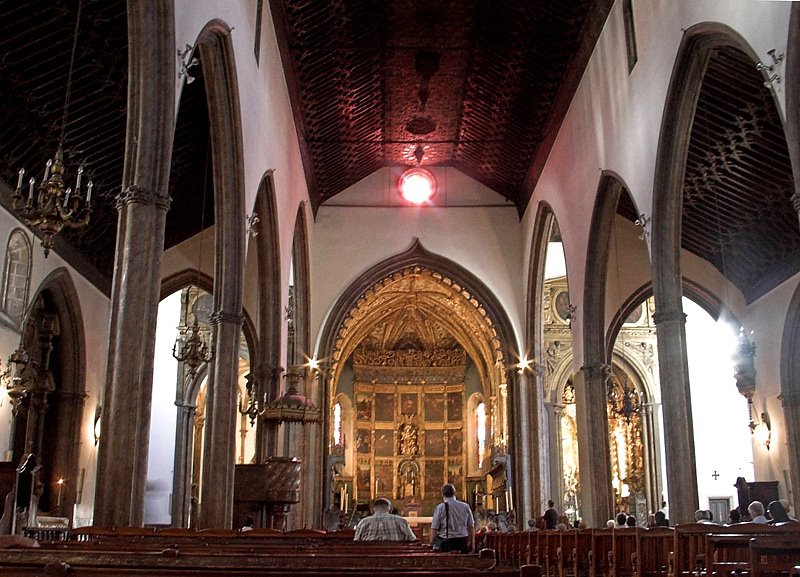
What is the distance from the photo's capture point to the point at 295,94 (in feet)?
55.3

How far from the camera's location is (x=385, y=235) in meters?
21.8

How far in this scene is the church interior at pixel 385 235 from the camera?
9.22 m

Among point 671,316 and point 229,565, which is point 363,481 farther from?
point 229,565

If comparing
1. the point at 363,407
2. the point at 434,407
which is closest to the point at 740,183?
the point at 434,407

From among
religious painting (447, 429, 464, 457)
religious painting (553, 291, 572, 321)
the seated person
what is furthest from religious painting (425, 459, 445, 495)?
the seated person

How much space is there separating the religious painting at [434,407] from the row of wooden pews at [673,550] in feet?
66.2

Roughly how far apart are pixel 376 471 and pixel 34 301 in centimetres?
1895

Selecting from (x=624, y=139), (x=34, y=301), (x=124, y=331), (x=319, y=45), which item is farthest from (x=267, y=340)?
(x=124, y=331)

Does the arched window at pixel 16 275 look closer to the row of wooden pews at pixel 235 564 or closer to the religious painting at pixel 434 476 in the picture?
the row of wooden pews at pixel 235 564

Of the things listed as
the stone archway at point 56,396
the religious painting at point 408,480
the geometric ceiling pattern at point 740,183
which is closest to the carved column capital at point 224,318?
the stone archway at point 56,396

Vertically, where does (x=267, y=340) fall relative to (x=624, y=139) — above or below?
below

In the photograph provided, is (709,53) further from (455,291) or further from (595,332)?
(455,291)

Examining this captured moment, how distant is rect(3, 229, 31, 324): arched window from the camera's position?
42.3ft

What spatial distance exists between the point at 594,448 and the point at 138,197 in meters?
10.3
